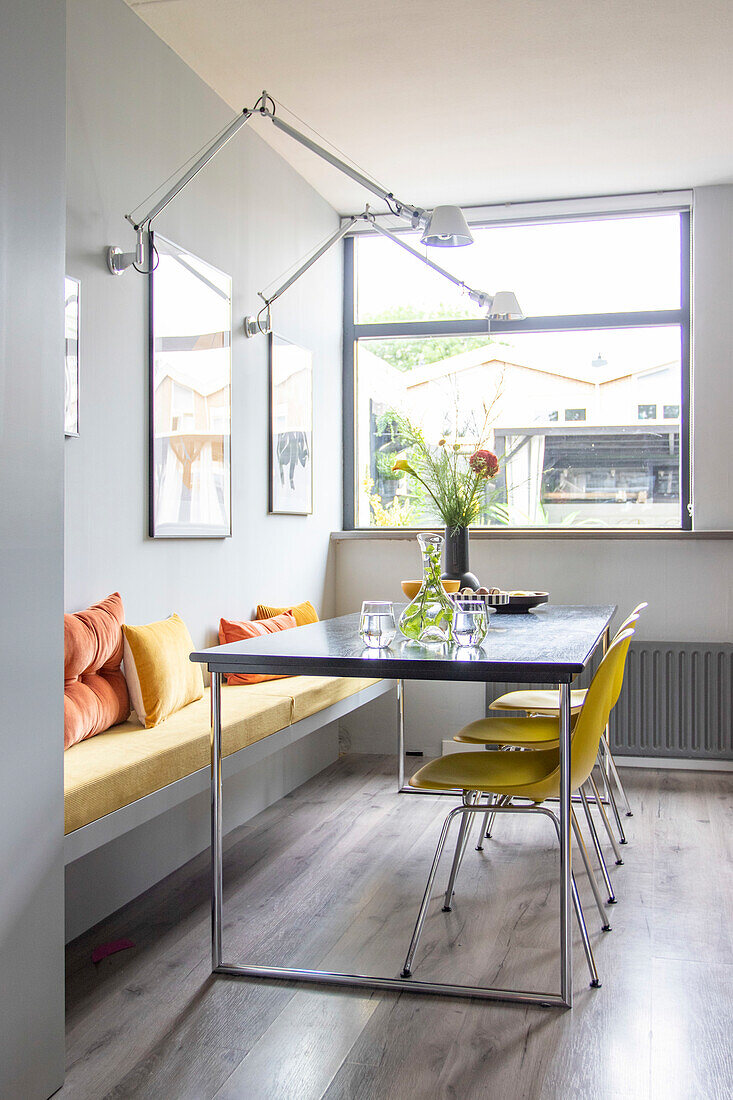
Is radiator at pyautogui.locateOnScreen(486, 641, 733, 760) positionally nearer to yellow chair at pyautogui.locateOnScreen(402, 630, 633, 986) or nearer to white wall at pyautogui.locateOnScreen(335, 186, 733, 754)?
white wall at pyautogui.locateOnScreen(335, 186, 733, 754)

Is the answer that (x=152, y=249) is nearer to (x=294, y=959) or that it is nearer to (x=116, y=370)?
(x=116, y=370)

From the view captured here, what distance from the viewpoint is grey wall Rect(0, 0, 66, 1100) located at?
1.93 metres

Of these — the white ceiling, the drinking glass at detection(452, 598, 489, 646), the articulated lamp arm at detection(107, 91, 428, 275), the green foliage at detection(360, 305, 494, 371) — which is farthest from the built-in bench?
the green foliage at detection(360, 305, 494, 371)

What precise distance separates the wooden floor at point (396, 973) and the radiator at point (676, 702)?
120 cm

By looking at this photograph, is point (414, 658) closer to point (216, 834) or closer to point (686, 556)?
point (216, 834)

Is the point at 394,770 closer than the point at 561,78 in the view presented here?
No

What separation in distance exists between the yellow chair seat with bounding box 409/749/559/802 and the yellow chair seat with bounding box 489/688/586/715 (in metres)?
0.65

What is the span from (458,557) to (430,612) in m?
1.29

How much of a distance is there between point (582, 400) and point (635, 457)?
423 mm

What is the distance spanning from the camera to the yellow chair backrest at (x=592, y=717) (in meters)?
2.57

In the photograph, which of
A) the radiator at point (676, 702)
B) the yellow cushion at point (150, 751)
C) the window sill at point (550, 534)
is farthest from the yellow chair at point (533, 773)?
the window sill at point (550, 534)

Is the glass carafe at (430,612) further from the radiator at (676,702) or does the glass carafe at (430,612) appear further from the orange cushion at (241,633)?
the radiator at (676,702)

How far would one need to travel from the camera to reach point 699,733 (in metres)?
5.12

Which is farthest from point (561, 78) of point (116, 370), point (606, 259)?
point (116, 370)
